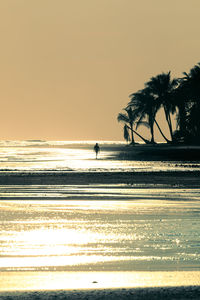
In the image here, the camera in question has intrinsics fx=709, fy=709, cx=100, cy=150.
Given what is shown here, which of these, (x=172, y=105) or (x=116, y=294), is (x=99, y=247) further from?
(x=172, y=105)

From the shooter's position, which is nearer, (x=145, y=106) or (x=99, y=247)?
(x=99, y=247)

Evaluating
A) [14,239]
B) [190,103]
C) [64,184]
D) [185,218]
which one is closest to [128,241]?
[14,239]

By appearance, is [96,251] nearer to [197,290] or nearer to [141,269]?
[141,269]

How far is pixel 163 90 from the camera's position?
135375 mm

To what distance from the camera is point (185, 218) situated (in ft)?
58.7

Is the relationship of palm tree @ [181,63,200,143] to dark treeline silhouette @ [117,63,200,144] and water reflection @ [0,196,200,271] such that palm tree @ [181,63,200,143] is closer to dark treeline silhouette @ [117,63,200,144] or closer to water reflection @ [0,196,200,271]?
dark treeline silhouette @ [117,63,200,144]

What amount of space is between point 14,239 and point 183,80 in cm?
10587

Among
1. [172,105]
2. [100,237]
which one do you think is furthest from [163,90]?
[100,237]

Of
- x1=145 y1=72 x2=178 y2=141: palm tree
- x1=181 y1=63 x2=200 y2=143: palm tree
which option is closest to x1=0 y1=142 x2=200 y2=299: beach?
x1=181 y1=63 x2=200 y2=143: palm tree

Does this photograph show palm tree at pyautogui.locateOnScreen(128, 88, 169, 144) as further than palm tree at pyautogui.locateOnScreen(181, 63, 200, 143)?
Yes

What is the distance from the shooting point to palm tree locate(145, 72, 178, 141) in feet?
434

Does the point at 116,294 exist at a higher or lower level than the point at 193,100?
lower

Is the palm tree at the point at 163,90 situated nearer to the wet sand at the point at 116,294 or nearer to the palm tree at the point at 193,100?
the palm tree at the point at 193,100

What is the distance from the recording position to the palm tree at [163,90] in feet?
434
